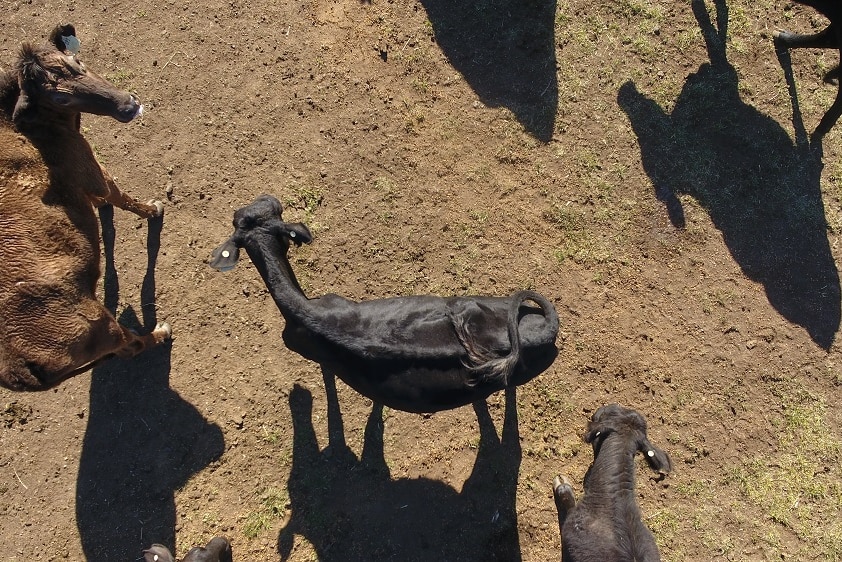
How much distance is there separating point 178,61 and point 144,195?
1497mm

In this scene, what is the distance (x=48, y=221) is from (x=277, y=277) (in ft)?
A: 5.61

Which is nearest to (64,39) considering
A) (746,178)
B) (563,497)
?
(563,497)

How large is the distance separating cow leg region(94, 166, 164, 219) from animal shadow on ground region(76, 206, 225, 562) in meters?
0.64

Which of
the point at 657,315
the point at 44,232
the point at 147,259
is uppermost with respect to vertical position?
the point at 44,232

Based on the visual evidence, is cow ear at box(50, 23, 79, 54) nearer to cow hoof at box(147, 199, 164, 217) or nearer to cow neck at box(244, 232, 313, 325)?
cow hoof at box(147, 199, 164, 217)

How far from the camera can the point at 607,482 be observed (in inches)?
154

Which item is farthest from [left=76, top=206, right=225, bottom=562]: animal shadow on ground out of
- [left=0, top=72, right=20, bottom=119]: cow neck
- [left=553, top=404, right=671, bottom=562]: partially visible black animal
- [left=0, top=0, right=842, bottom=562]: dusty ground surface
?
[left=553, top=404, right=671, bottom=562]: partially visible black animal

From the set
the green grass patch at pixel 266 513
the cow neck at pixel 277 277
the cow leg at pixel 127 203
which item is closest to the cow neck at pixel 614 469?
the cow neck at pixel 277 277

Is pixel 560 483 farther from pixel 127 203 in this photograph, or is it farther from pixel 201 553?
pixel 127 203

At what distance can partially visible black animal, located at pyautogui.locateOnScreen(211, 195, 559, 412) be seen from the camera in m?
3.43

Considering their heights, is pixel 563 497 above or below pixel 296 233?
below

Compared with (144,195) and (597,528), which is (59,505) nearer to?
(144,195)

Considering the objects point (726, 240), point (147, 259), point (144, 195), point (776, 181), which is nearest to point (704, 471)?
point (726, 240)

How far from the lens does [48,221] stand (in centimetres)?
355
